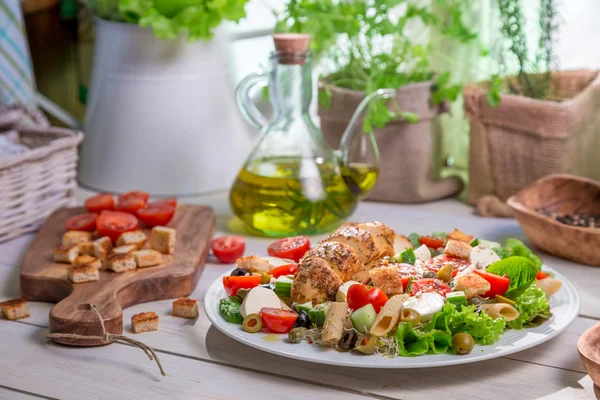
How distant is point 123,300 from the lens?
1249 millimetres

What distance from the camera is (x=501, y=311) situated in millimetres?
1056

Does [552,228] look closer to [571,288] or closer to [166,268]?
[571,288]

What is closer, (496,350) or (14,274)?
(496,350)

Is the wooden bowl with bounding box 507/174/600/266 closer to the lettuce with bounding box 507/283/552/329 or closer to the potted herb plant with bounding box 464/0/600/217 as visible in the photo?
the potted herb plant with bounding box 464/0/600/217

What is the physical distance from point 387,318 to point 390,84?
0.78 meters

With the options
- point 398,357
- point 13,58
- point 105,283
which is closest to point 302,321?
point 398,357

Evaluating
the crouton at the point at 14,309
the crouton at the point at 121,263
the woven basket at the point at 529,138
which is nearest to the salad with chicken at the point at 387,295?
the crouton at the point at 121,263

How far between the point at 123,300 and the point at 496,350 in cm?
56

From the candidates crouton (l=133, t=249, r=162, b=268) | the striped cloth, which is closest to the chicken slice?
crouton (l=133, t=249, r=162, b=268)

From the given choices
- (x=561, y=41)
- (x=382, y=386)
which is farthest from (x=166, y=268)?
(x=561, y=41)

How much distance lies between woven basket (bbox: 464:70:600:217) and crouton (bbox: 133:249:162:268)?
2.34ft

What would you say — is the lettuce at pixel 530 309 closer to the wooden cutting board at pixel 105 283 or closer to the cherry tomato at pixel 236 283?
the cherry tomato at pixel 236 283

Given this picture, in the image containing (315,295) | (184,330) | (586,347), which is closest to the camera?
(586,347)

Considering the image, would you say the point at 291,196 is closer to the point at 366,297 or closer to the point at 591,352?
the point at 366,297
